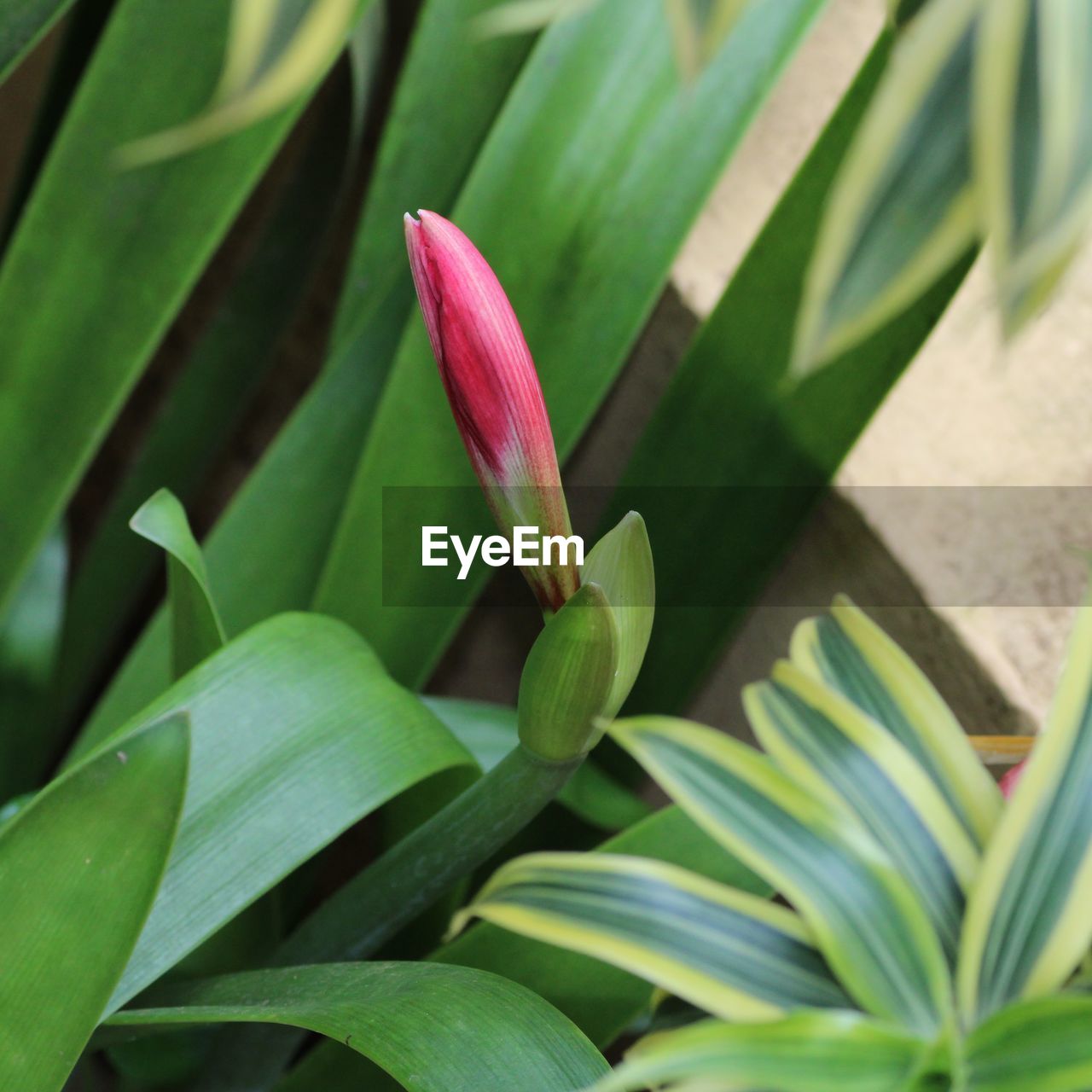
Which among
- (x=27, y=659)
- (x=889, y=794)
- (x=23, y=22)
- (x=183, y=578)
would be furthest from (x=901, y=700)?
(x=27, y=659)

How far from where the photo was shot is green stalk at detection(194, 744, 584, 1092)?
0.29m

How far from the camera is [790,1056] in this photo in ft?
0.56

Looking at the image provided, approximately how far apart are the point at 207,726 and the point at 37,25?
0.25 metres

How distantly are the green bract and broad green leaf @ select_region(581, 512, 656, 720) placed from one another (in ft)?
0.15

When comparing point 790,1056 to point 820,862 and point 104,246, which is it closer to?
point 820,862

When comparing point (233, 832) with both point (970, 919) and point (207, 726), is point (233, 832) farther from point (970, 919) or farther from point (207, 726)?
point (970, 919)

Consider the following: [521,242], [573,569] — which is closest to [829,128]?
[521,242]

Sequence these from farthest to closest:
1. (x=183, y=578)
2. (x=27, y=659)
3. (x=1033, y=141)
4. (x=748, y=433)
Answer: (x=27, y=659), (x=748, y=433), (x=183, y=578), (x=1033, y=141)

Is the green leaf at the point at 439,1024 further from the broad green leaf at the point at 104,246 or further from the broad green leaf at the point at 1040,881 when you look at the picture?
the broad green leaf at the point at 104,246

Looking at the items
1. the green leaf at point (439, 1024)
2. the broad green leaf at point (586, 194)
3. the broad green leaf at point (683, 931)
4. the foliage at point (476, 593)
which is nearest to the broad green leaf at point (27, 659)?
the foliage at point (476, 593)

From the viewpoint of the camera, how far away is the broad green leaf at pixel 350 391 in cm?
53

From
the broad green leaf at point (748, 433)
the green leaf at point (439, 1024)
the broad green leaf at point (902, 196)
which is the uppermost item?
the broad green leaf at point (902, 196)

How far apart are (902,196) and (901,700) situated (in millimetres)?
135

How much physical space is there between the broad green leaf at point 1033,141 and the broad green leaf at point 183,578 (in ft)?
0.89
